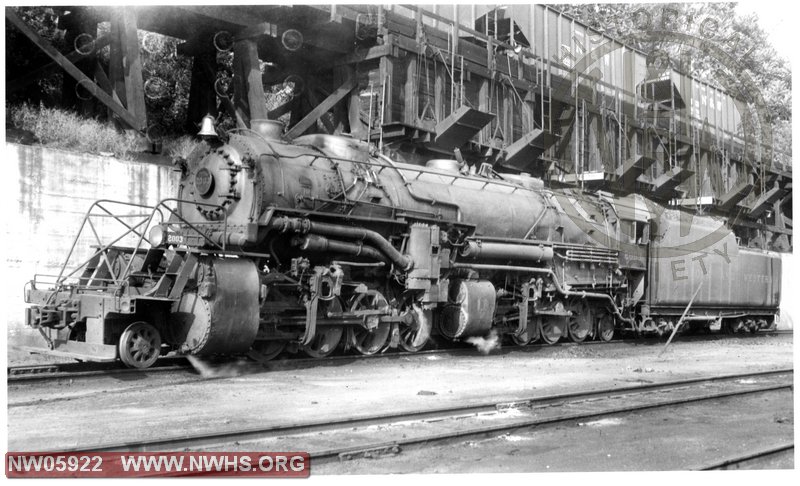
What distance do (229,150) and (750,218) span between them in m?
23.8

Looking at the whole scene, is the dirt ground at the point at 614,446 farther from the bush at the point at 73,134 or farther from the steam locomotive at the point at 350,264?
the bush at the point at 73,134

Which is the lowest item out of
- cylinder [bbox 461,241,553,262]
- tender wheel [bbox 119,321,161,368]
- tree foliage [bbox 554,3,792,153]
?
tender wheel [bbox 119,321,161,368]

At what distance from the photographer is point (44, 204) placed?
13.0 m

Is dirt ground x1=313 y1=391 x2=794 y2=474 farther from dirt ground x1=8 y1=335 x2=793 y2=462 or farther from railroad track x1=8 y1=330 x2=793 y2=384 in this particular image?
railroad track x1=8 y1=330 x2=793 y2=384

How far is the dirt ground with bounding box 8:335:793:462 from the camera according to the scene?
734cm

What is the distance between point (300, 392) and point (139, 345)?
2.28 m

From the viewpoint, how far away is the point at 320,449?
653 centimetres

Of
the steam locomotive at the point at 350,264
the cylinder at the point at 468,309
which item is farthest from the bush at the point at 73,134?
the cylinder at the point at 468,309

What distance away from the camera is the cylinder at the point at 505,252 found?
45.6 ft

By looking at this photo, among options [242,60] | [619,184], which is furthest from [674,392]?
[619,184]

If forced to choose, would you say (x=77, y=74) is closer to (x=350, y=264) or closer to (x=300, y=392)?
(x=350, y=264)

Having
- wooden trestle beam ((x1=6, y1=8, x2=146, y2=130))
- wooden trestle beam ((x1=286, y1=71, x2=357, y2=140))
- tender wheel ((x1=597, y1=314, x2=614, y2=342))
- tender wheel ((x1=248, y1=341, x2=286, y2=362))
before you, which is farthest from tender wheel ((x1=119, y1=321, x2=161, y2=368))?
tender wheel ((x1=597, y1=314, x2=614, y2=342))

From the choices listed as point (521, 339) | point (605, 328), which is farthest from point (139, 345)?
point (605, 328)

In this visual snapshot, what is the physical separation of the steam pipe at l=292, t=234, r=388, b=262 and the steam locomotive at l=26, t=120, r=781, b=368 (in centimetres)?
2
